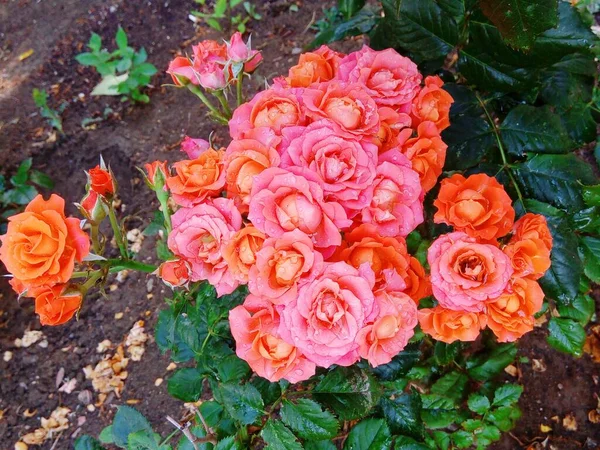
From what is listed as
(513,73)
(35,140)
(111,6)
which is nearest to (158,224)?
(513,73)

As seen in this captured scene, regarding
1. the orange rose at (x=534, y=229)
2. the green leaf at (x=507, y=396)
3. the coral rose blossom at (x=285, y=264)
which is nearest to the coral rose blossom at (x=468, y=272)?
the orange rose at (x=534, y=229)

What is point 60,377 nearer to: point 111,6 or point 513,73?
point 513,73

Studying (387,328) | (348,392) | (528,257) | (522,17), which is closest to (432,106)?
(522,17)

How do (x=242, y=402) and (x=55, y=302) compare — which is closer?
(x=55, y=302)

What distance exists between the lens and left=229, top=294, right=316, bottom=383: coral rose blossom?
882 mm

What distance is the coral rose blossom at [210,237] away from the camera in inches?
35.6

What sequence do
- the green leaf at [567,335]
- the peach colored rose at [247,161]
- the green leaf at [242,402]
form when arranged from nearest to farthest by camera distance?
the peach colored rose at [247,161]
the green leaf at [242,402]
the green leaf at [567,335]

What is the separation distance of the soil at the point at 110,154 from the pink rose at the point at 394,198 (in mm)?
1287

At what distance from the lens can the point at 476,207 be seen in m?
0.94

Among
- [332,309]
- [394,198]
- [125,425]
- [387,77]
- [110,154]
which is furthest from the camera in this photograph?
[110,154]

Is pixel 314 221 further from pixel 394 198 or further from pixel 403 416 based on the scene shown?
pixel 403 416

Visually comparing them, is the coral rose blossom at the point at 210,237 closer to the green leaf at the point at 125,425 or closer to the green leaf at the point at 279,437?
the green leaf at the point at 279,437

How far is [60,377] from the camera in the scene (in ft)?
7.21

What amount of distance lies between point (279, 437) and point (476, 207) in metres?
0.60
